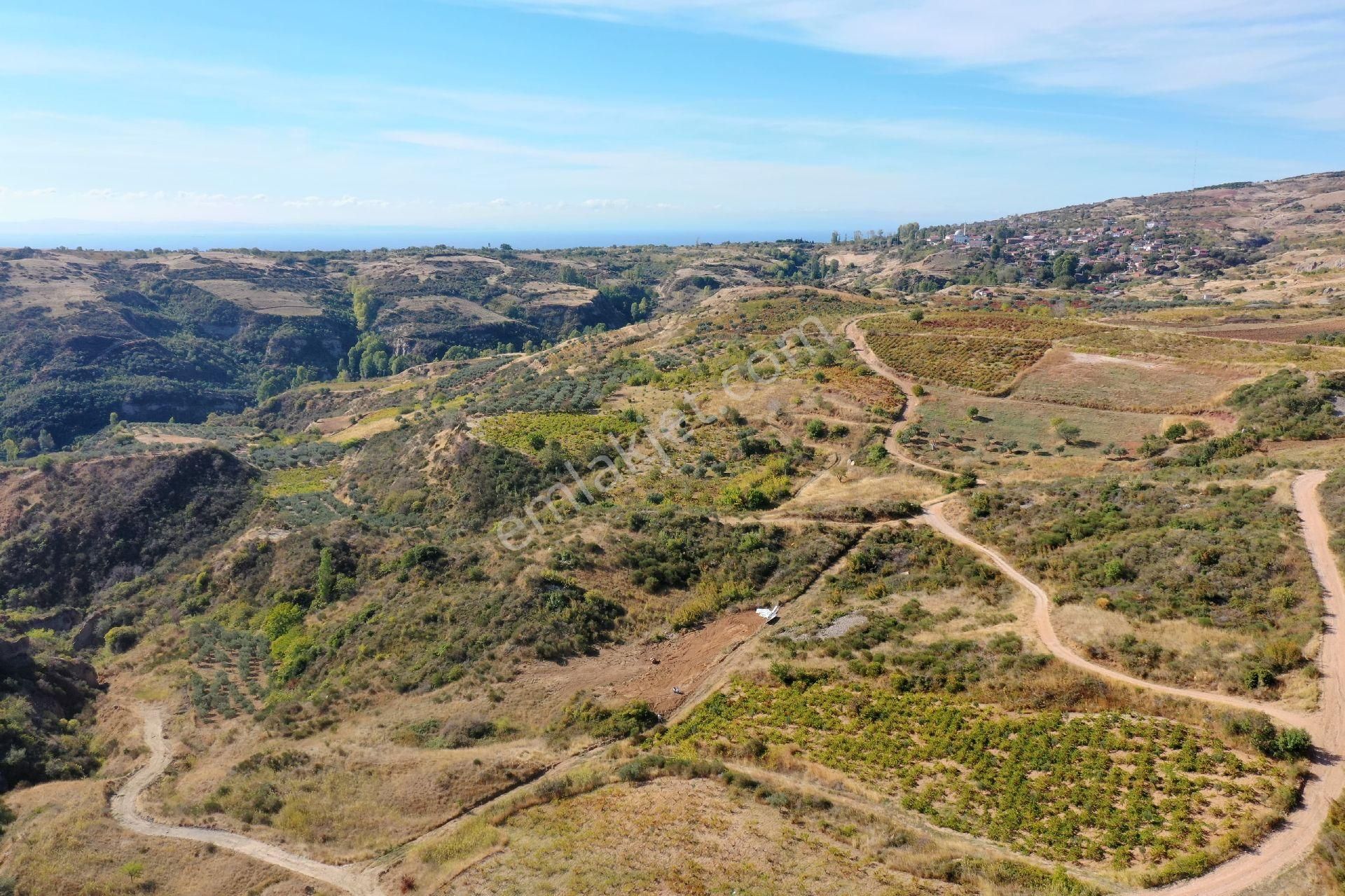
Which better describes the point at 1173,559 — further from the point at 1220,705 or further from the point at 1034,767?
the point at 1034,767

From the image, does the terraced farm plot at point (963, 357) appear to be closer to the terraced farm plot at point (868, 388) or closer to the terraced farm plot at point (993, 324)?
the terraced farm plot at point (993, 324)

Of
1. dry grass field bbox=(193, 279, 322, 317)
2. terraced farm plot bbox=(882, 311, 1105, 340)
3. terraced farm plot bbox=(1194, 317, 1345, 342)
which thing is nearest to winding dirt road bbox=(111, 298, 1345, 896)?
terraced farm plot bbox=(1194, 317, 1345, 342)

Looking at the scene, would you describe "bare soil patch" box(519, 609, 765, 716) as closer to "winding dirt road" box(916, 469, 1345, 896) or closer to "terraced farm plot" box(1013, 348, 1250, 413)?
"winding dirt road" box(916, 469, 1345, 896)

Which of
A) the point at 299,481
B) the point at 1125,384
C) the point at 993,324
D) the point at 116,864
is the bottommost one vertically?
the point at 116,864

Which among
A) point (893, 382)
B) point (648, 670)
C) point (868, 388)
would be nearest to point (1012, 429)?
point (868, 388)

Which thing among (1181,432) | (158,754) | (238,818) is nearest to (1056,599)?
(1181,432)

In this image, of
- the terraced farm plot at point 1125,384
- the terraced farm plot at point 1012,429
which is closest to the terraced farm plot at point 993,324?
the terraced farm plot at point 1125,384
